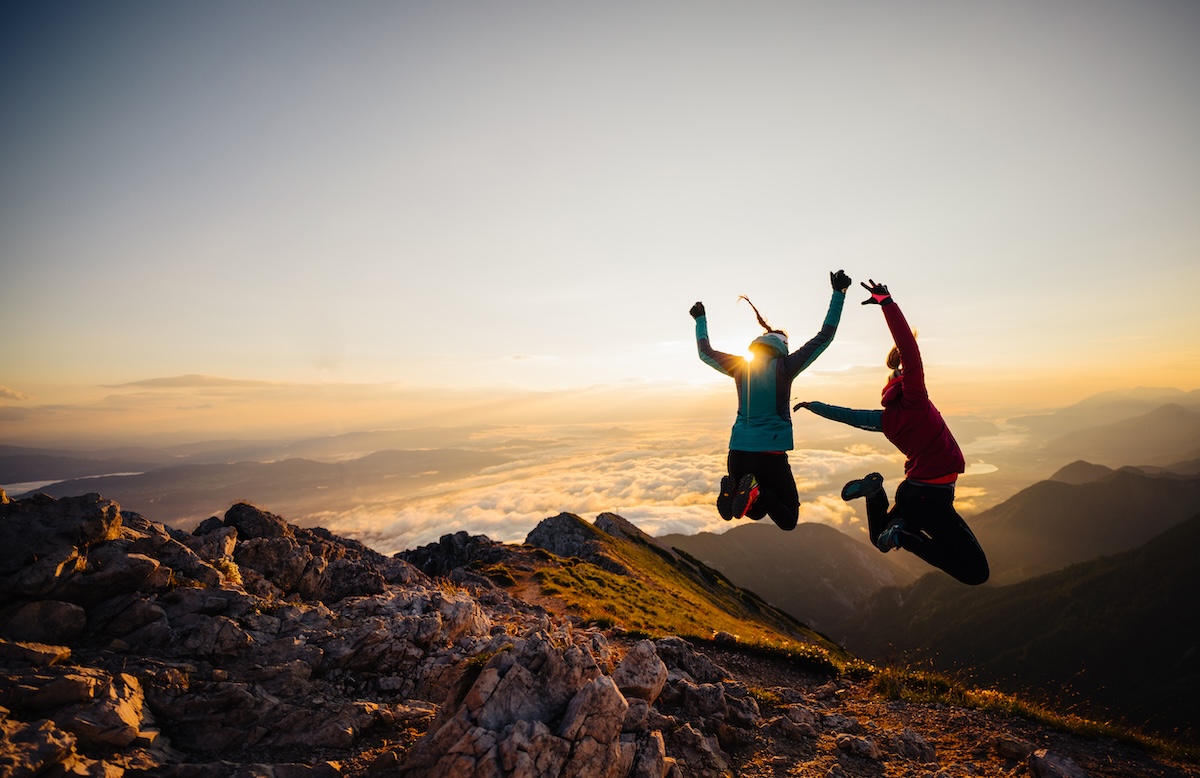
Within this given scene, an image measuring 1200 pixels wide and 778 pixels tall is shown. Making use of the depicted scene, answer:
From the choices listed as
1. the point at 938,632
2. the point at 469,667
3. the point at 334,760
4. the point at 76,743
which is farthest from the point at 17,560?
the point at 938,632

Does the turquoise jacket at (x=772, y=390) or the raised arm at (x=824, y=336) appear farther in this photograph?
the turquoise jacket at (x=772, y=390)

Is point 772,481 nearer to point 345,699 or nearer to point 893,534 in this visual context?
point 893,534

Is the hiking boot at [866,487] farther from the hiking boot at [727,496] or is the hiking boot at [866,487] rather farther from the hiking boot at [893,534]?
the hiking boot at [727,496]

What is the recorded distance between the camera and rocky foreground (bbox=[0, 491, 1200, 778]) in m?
7.25

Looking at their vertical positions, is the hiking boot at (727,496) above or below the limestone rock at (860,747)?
above

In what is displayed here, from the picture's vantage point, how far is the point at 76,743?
6.64 m

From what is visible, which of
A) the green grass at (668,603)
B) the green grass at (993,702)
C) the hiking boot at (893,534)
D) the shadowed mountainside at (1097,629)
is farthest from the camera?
the shadowed mountainside at (1097,629)

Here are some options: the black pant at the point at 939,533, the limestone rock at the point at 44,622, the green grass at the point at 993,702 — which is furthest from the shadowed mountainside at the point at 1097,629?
the limestone rock at the point at 44,622

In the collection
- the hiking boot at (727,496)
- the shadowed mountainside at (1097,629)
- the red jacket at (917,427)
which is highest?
the red jacket at (917,427)

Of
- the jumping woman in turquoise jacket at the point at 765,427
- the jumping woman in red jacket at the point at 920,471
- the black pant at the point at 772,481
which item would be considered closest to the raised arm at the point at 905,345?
the jumping woman in red jacket at the point at 920,471

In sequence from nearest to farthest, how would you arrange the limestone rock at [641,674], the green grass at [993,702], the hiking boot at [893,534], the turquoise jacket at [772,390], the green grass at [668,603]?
the hiking boot at [893,534] → the turquoise jacket at [772,390] → the limestone rock at [641,674] → the green grass at [993,702] → the green grass at [668,603]

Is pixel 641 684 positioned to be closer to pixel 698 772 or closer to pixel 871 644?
pixel 698 772

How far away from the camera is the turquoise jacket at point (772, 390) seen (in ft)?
29.3

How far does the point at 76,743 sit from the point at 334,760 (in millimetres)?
3286
